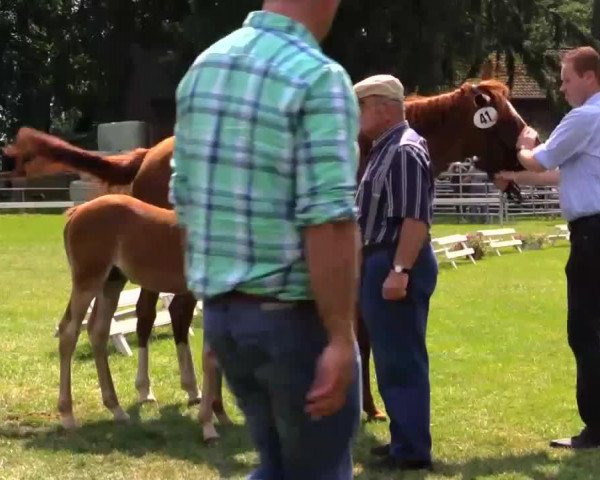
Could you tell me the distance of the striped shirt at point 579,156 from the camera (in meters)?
6.17

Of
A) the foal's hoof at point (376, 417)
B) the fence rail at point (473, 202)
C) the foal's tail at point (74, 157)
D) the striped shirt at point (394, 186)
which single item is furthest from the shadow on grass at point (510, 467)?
the fence rail at point (473, 202)

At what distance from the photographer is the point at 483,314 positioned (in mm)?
12594

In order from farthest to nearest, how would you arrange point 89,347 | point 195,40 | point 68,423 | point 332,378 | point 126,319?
point 195,40, point 126,319, point 89,347, point 68,423, point 332,378

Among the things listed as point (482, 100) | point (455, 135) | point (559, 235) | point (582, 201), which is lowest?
point (559, 235)

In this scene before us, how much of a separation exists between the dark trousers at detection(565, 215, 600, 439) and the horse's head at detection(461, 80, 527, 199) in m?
1.04

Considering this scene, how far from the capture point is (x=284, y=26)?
8.99 ft

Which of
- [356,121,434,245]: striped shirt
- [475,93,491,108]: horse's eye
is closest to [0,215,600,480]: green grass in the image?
[356,121,434,245]: striped shirt

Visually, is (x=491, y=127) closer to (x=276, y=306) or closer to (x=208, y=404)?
(x=208, y=404)

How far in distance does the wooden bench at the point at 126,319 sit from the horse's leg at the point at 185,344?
3.90ft

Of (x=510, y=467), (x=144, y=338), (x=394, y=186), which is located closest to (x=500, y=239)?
(x=144, y=338)

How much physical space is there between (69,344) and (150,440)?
898mm

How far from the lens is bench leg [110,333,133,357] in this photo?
384 inches

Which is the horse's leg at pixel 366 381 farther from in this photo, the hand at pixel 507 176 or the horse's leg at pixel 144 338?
the horse's leg at pixel 144 338

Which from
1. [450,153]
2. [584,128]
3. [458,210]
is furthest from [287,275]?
[458,210]
